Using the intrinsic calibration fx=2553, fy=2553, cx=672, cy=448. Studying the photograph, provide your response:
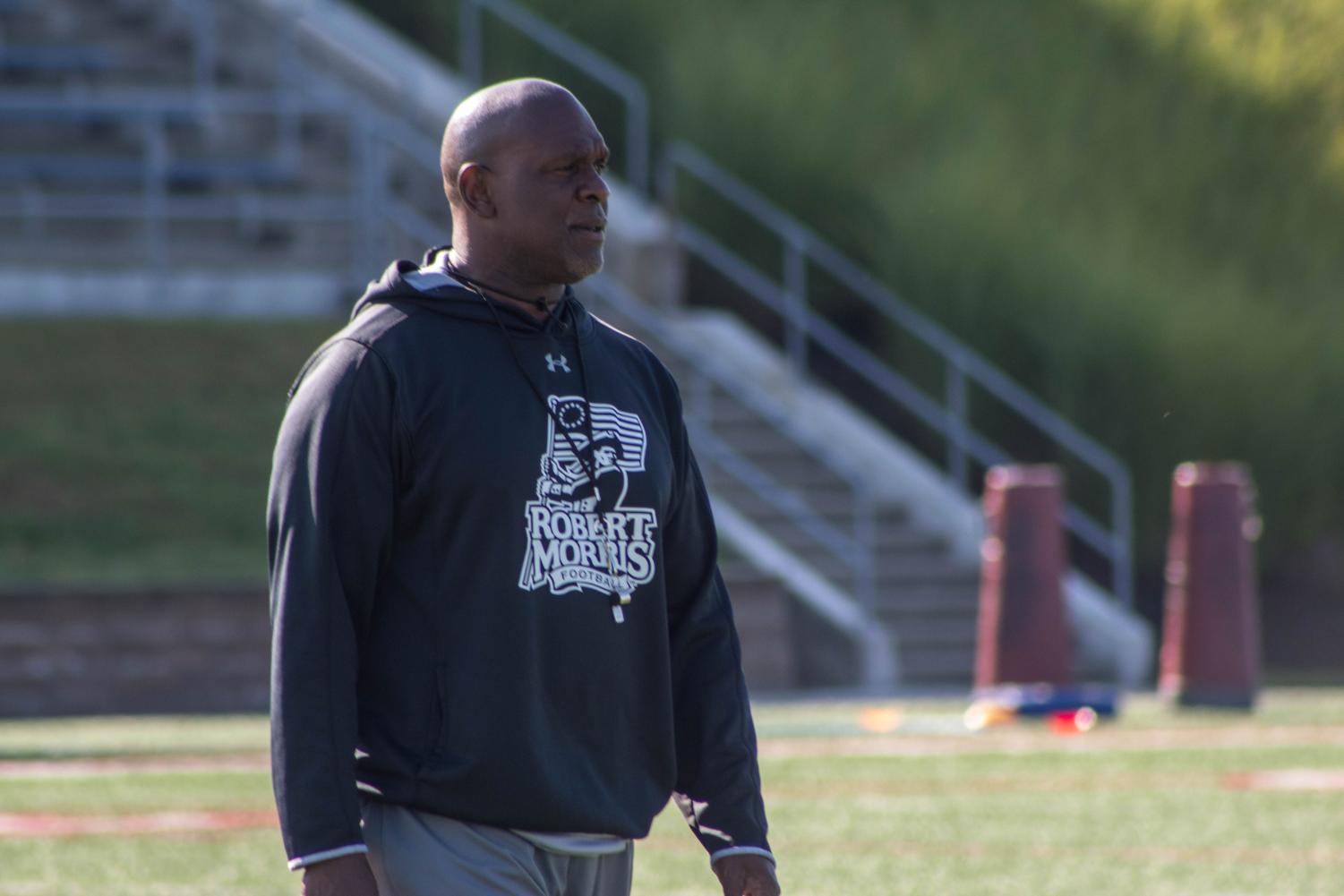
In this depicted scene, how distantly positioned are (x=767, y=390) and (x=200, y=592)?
545 centimetres

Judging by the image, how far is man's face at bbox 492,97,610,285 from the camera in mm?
3535

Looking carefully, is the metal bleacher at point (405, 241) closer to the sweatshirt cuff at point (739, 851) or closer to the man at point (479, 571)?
the sweatshirt cuff at point (739, 851)

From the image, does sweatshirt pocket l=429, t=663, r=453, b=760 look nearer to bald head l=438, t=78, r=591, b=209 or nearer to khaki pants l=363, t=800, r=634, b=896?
khaki pants l=363, t=800, r=634, b=896

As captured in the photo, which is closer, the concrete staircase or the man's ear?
the man's ear

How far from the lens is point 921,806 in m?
8.91

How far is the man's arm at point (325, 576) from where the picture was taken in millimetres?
3273

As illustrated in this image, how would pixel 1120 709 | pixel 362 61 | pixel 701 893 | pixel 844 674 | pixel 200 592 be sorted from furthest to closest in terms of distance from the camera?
pixel 362 61 → pixel 844 674 → pixel 200 592 → pixel 1120 709 → pixel 701 893

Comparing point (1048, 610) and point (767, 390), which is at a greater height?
point (767, 390)

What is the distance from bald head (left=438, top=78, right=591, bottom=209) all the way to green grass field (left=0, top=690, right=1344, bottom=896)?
12.7 feet

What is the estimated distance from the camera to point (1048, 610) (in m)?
12.7

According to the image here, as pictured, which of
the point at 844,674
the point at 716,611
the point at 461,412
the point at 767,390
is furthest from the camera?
the point at 767,390

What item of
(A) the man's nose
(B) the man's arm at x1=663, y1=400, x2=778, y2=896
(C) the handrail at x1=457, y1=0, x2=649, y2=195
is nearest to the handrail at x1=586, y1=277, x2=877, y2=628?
(C) the handrail at x1=457, y1=0, x2=649, y2=195

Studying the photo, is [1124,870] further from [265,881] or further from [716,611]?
[716,611]

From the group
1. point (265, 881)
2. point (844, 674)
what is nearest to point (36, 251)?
point (844, 674)
